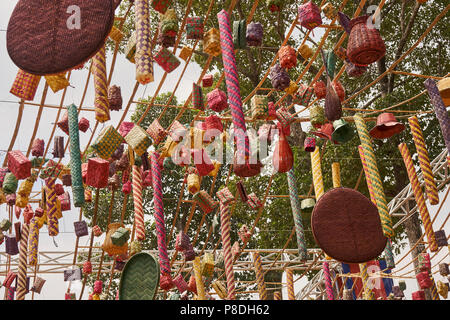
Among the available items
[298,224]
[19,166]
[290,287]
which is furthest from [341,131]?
[290,287]

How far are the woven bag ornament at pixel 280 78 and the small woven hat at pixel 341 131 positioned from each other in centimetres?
58

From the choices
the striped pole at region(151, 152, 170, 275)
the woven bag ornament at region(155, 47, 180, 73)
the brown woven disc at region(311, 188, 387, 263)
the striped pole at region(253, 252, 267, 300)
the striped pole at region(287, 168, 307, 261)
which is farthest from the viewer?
the striped pole at region(253, 252, 267, 300)

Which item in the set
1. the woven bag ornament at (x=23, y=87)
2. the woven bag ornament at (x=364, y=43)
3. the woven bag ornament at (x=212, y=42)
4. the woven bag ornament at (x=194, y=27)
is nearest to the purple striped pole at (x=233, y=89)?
the woven bag ornament at (x=212, y=42)

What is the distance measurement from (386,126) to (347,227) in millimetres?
1123

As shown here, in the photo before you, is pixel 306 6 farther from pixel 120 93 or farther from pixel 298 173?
pixel 298 173

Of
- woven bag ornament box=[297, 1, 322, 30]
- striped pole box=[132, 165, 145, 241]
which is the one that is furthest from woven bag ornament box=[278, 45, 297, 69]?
striped pole box=[132, 165, 145, 241]

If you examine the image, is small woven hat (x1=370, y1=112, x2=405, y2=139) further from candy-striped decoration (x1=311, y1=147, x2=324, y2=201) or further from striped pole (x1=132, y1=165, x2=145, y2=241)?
striped pole (x1=132, y1=165, x2=145, y2=241)

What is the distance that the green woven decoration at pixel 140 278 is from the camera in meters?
3.00

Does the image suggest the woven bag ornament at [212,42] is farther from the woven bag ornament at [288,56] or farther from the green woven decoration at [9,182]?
the green woven decoration at [9,182]

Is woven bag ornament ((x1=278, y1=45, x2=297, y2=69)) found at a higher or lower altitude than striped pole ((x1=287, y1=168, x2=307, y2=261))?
higher

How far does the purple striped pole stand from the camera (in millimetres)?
3096

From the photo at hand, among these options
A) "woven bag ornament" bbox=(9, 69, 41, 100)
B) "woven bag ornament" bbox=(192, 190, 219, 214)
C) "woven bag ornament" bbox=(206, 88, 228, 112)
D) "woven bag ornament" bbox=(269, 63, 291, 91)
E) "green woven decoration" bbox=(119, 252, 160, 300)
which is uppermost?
"woven bag ornament" bbox=(269, 63, 291, 91)

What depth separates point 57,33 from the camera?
265cm

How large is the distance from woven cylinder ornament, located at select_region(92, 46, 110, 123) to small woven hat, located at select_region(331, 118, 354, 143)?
6.11ft
